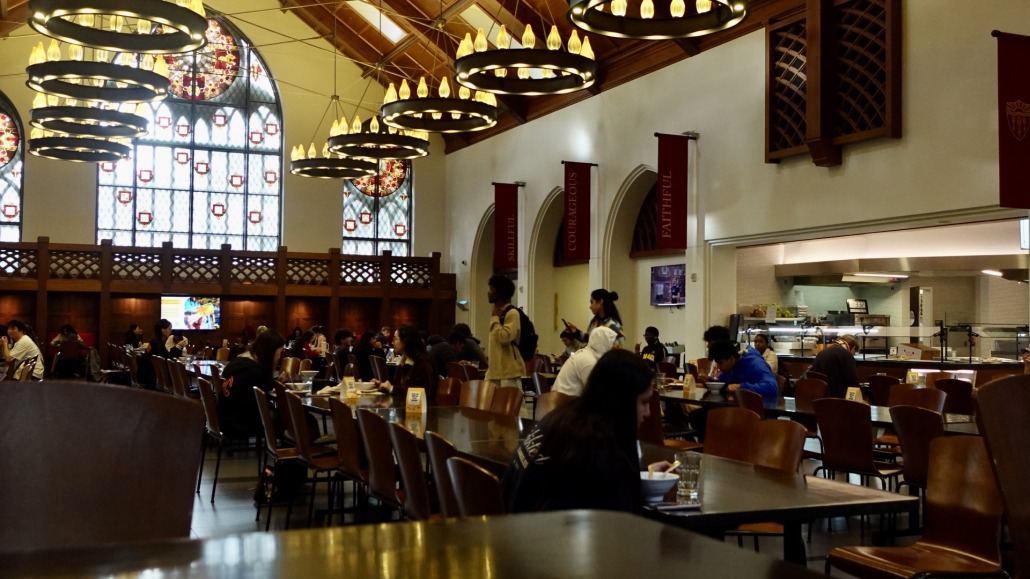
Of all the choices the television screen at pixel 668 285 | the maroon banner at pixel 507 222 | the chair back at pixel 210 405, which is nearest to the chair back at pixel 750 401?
the chair back at pixel 210 405

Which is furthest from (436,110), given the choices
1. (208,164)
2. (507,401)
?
(208,164)

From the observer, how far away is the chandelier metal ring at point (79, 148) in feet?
45.3

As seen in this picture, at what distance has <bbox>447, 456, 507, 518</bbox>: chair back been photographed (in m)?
2.72

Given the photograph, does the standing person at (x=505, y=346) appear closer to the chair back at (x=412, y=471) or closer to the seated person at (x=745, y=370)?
the seated person at (x=745, y=370)

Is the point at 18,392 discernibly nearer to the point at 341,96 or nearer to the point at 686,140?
the point at 686,140

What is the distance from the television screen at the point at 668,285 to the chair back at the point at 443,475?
11.6 m

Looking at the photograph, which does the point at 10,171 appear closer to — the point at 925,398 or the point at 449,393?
the point at 449,393

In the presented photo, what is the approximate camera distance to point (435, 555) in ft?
3.02

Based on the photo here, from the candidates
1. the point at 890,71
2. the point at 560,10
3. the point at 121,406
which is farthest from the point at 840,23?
the point at 121,406

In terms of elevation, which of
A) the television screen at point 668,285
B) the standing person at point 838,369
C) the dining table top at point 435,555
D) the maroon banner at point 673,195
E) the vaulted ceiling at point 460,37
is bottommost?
the standing person at point 838,369

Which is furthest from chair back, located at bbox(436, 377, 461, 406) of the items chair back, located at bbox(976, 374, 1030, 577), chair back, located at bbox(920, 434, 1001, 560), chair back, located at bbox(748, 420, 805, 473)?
chair back, located at bbox(976, 374, 1030, 577)

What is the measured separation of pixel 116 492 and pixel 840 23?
11268 mm

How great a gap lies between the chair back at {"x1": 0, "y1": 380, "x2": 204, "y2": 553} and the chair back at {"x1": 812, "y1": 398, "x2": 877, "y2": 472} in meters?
5.01

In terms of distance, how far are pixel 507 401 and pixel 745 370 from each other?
2197 millimetres
